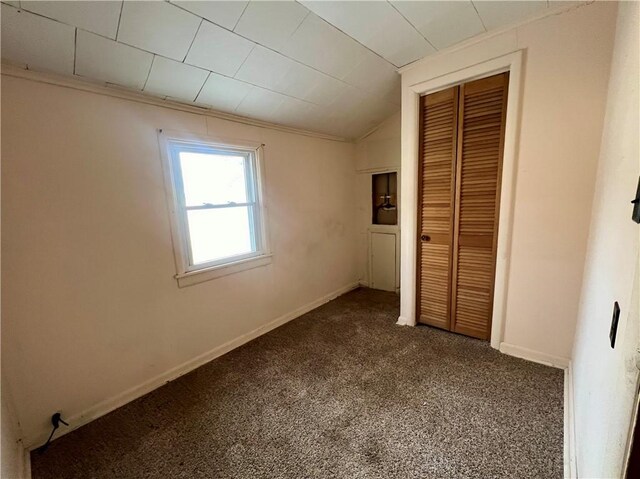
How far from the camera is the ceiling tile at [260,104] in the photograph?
223 centimetres

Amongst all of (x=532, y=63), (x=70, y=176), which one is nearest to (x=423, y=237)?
(x=532, y=63)

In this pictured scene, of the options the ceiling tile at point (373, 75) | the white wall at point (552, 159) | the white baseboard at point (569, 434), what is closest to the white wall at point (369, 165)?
the ceiling tile at point (373, 75)

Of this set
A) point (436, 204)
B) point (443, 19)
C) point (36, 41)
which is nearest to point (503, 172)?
point (436, 204)

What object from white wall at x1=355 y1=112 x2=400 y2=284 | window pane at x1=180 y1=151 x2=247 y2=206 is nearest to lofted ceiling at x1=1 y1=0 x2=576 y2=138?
window pane at x1=180 y1=151 x2=247 y2=206

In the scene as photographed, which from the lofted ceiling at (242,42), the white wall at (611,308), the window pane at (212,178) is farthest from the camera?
the window pane at (212,178)

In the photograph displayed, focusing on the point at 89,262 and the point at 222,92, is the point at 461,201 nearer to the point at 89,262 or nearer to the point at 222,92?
the point at 222,92

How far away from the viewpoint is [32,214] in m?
1.53

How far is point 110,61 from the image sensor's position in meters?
1.57

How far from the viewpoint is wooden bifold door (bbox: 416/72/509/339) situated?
7.11 feet

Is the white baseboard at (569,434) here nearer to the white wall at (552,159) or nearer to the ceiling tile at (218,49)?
the white wall at (552,159)

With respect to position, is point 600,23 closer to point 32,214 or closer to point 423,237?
point 423,237

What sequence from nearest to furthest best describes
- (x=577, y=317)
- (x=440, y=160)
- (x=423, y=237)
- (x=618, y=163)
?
(x=618, y=163)
(x=577, y=317)
(x=440, y=160)
(x=423, y=237)

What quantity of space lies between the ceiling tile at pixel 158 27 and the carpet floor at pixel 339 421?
7.31 ft

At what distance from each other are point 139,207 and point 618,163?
2.56 m
